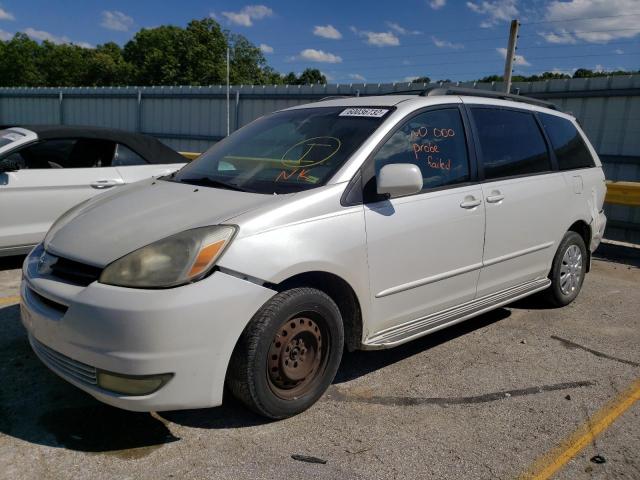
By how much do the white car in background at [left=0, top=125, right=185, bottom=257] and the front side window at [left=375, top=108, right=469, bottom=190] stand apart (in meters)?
3.69

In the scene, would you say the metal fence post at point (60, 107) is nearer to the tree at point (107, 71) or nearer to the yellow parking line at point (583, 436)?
the yellow parking line at point (583, 436)

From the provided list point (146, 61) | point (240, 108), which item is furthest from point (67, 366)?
point (146, 61)

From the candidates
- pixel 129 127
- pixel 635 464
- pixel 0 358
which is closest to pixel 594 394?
pixel 635 464

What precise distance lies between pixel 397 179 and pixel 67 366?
1.89 metres

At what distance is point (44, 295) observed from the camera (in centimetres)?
265

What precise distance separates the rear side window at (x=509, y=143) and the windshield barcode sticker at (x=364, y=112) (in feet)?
2.85

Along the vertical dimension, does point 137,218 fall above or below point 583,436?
above

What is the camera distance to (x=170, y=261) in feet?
8.21

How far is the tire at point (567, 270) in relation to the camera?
478 cm

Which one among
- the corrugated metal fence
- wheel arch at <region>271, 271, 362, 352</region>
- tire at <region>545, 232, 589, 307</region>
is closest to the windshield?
wheel arch at <region>271, 271, 362, 352</region>

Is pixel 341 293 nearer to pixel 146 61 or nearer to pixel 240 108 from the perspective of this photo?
pixel 240 108

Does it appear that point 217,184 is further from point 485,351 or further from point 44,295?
point 485,351

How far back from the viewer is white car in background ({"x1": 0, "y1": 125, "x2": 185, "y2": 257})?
211 inches

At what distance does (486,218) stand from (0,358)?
10.8 ft
